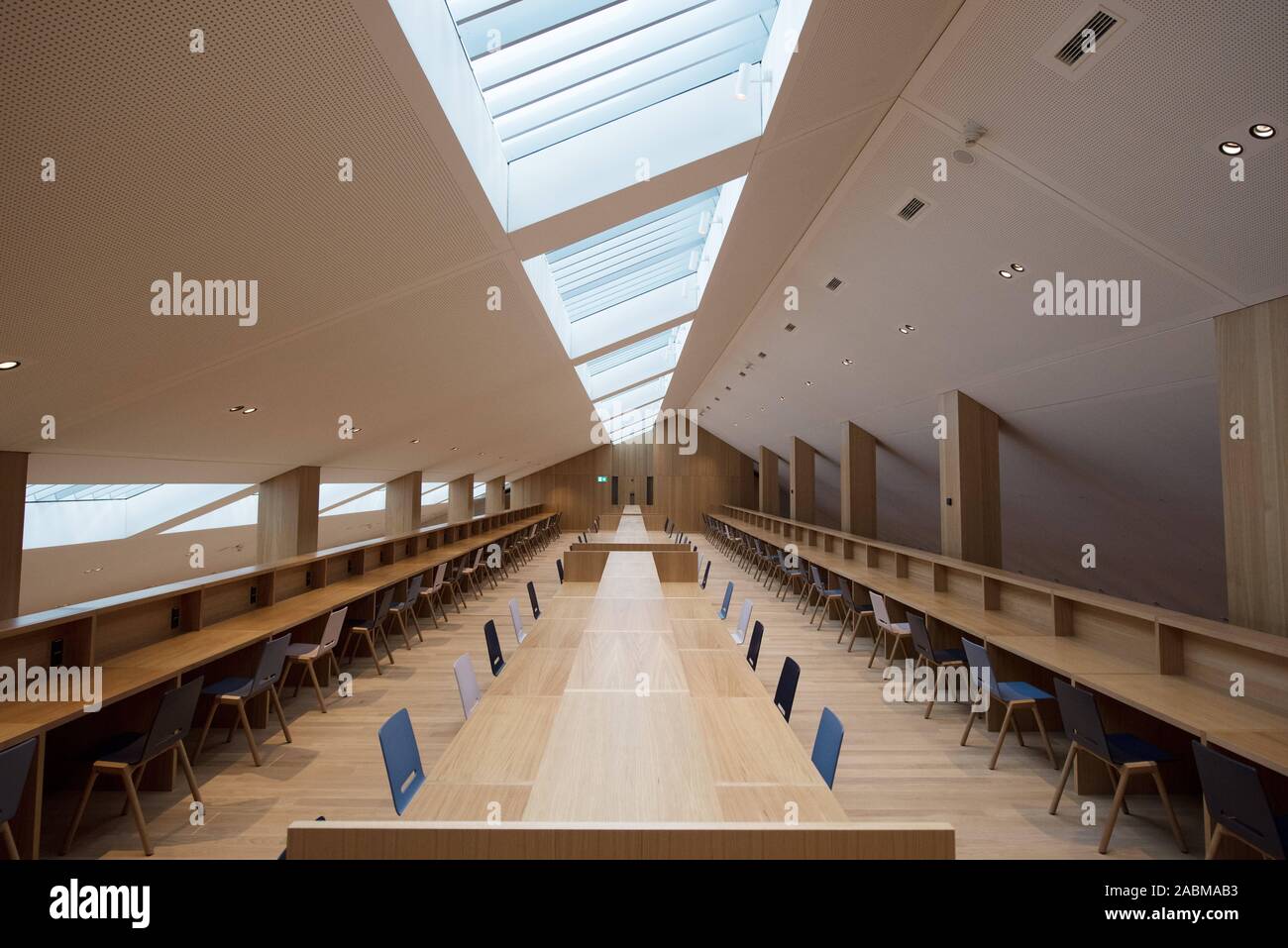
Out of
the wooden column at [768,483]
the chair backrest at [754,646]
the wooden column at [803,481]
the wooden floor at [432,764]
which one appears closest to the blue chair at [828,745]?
the wooden floor at [432,764]

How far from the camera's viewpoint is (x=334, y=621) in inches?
186

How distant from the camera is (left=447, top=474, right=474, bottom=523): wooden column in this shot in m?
13.8

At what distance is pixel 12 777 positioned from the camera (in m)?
2.12

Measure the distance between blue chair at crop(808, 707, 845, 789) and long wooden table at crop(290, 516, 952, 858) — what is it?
18 centimetres

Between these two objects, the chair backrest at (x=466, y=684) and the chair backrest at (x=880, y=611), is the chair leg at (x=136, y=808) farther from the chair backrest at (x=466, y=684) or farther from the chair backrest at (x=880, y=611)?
the chair backrest at (x=880, y=611)

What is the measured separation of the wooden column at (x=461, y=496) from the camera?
1383 cm

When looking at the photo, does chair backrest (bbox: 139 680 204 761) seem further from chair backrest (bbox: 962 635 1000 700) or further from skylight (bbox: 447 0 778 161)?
chair backrest (bbox: 962 635 1000 700)

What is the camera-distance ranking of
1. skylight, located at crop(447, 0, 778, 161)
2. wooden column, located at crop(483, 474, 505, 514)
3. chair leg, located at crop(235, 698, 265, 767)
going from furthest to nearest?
wooden column, located at crop(483, 474, 505, 514) → chair leg, located at crop(235, 698, 265, 767) → skylight, located at crop(447, 0, 778, 161)

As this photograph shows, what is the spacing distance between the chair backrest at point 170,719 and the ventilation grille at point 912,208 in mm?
4931

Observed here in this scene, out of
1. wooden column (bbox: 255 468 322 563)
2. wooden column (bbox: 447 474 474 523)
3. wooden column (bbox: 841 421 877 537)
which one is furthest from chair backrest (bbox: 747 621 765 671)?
wooden column (bbox: 447 474 474 523)
